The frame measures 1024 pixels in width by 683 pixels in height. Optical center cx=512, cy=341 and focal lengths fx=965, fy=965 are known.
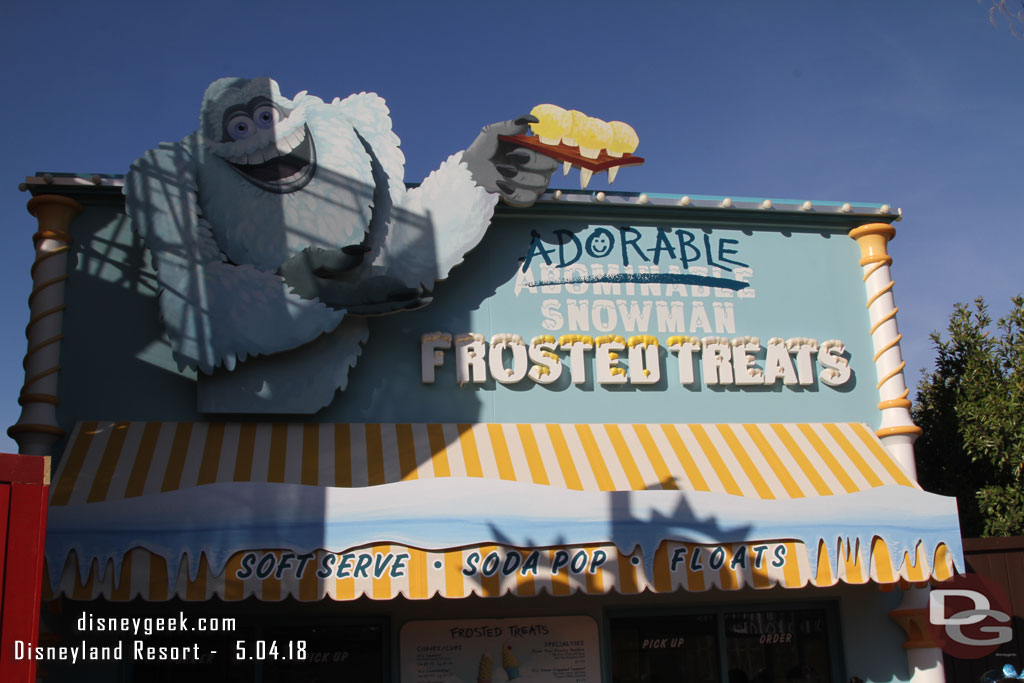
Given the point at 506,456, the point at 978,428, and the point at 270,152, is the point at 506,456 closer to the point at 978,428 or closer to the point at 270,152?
the point at 270,152

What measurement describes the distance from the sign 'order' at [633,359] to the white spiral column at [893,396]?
0.49m

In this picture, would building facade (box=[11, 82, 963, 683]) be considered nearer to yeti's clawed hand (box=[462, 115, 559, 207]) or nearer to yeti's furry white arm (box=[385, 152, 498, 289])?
yeti's furry white arm (box=[385, 152, 498, 289])

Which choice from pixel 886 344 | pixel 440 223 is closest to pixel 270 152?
pixel 440 223

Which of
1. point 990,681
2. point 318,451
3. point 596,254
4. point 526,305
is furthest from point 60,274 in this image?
point 990,681

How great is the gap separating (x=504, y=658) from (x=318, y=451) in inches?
112

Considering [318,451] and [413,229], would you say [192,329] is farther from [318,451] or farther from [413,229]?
[413,229]

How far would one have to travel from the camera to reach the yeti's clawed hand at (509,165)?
11.0 meters

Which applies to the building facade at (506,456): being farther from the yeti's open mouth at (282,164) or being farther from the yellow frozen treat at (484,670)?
the yeti's open mouth at (282,164)

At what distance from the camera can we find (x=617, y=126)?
1158cm

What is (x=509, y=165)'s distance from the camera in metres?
11.1

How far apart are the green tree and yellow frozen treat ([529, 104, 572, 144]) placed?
6646mm

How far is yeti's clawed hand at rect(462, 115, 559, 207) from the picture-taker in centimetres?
1098

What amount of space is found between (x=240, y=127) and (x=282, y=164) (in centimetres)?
60

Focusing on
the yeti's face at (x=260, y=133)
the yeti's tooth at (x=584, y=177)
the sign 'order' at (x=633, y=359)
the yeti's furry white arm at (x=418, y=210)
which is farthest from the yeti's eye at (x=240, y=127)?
the yeti's tooth at (x=584, y=177)
